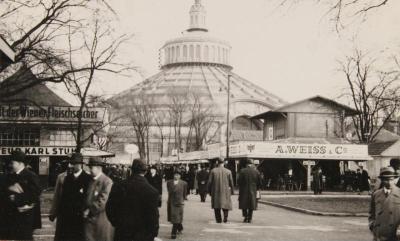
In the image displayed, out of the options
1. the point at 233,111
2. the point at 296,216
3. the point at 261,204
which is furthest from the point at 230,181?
the point at 233,111

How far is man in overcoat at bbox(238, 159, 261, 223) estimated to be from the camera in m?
19.0

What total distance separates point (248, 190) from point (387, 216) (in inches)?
385

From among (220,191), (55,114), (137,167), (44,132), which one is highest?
(55,114)

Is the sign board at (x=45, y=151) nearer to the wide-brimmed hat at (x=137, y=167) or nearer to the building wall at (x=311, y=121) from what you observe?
the building wall at (x=311, y=121)

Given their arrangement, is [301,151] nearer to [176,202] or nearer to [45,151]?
[45,151]

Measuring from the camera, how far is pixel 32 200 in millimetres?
9195

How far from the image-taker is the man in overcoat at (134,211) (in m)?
8.41

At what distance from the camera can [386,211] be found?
377 inches

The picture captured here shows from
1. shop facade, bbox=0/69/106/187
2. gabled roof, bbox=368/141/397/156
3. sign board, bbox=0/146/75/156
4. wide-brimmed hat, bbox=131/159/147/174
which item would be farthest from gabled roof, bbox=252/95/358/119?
wide-brimmed hat, bbox=131/159/147/174

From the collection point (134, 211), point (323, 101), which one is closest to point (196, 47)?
point (323, 101)

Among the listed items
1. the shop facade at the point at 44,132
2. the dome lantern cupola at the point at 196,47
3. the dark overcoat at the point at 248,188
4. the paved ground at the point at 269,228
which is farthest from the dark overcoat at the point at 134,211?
the dome lantern cupola at the point at 196,47

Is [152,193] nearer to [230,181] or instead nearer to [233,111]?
[230,181]

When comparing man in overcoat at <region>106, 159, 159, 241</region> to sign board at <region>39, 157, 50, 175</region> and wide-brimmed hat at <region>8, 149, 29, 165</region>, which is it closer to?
wide-brimmed hat at <region>8, 149, 29, 165</region>

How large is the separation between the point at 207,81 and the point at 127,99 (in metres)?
58.1
